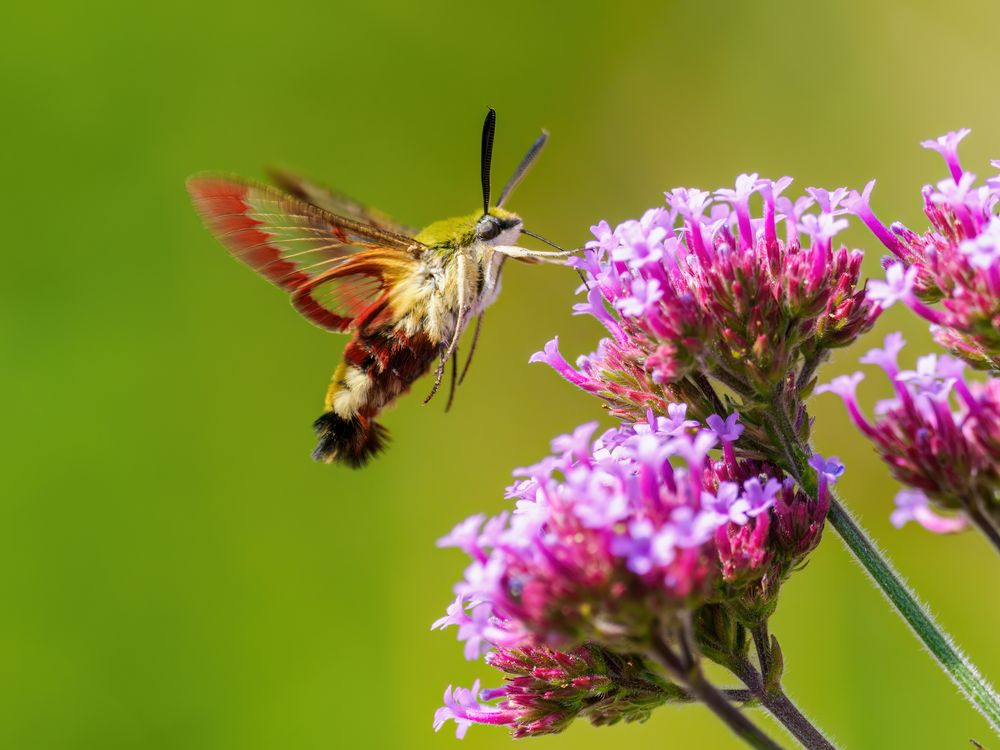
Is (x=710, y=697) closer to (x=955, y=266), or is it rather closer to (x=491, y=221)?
(x=955, y=266)

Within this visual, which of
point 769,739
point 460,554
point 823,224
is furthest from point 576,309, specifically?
point 460,554

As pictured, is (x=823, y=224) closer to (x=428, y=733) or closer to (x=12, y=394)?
(x=428, y=733)

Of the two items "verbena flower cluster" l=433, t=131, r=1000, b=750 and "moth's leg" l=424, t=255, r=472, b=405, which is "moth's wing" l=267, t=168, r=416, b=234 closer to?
"moth's leg" l=424, t=255, r=472, b=405

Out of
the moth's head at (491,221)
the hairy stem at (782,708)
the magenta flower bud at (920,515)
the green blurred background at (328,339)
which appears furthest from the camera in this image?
the green blurred background at (328,339)

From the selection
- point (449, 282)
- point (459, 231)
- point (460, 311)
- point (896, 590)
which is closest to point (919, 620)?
point (896, 590)

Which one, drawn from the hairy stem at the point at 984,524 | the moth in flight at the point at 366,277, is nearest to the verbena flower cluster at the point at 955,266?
the hairy stem at the point at 984,524

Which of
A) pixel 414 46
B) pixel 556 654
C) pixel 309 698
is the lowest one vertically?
pixel 556 654

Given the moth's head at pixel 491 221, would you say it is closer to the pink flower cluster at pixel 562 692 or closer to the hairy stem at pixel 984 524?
the pink flower cluster at pixel 562 692
